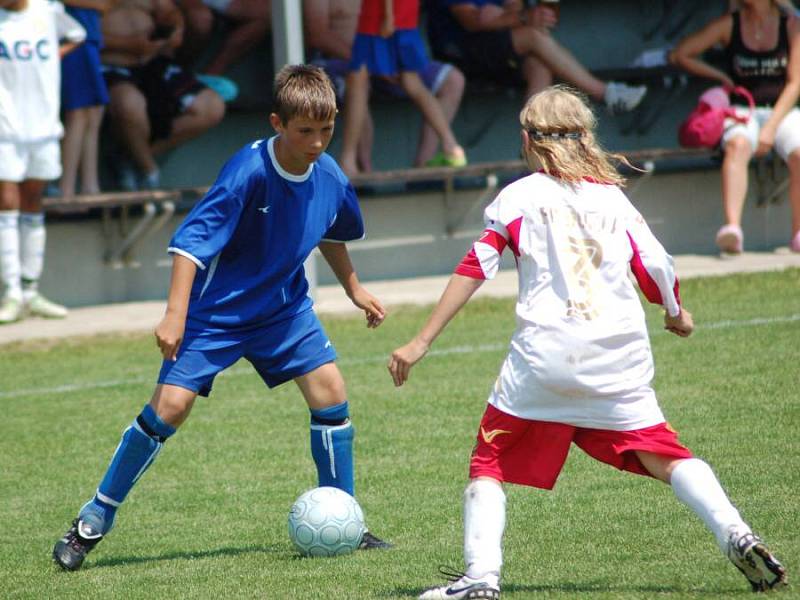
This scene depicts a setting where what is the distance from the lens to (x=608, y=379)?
390 cm

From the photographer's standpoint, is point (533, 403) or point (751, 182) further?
point (751, 182)

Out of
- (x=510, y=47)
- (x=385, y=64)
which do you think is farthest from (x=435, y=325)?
(x=510, y=47)

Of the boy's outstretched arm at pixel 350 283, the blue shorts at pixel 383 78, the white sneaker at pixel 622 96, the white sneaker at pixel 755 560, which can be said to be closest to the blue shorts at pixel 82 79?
the blue shorts at pixel 383 78

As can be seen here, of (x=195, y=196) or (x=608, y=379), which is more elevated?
(x=608, y=379)

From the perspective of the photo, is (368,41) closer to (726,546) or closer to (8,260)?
(8,260)

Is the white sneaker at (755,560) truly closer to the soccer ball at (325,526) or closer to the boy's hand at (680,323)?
the boy's hand at (680,323)

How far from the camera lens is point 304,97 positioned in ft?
15.1

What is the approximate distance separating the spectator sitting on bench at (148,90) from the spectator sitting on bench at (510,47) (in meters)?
2.07

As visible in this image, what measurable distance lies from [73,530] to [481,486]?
154 cm

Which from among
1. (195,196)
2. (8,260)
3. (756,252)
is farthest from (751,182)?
(8,260)

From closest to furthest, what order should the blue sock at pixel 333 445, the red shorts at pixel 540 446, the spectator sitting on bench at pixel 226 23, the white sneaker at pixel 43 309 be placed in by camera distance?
the red shorts at pixel 540 446, the blue sock at pixel 333 445, the white sneaker at pixel 43 309, the spectator sitting on bench at pixel 226 23

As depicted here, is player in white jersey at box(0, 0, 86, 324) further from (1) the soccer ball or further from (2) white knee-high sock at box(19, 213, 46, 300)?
(1) the soccer ball

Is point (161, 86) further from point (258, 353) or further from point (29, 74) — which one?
point (258, 353)

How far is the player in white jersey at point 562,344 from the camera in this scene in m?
3.89
